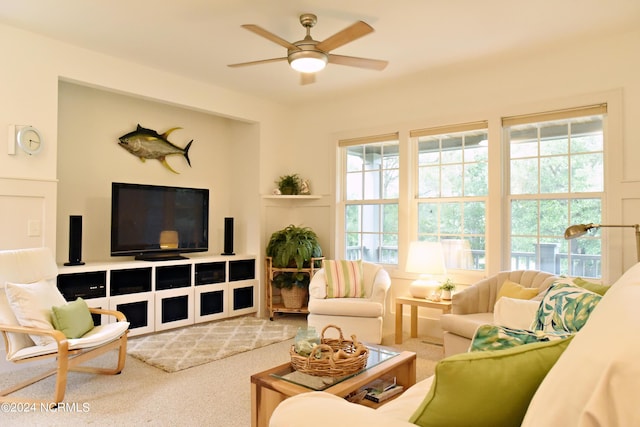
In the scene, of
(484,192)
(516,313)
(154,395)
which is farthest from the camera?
(484,192)

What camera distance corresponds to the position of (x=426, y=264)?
13.6 feet

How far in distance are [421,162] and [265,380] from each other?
10.8ft

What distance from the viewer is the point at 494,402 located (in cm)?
109

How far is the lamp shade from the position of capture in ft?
13.5

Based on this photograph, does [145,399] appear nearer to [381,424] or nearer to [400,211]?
[381,424]

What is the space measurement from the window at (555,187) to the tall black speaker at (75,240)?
13.7ft

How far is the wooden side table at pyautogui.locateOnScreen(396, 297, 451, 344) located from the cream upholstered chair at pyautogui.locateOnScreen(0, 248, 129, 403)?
2467 mm

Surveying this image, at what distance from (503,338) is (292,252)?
3787mm

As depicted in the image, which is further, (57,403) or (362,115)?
(362,115)

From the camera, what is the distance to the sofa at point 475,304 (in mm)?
3312

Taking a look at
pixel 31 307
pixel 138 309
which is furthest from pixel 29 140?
pixel 138 309

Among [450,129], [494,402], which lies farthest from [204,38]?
[494,402]

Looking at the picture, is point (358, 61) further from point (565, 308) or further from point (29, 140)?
point (29, 140)

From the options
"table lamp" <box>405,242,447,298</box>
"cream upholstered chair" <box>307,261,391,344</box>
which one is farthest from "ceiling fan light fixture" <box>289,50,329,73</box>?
"cream upholstered chair" <box>307,261,391,344</box>
